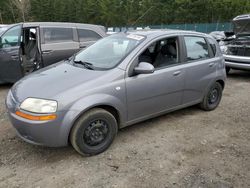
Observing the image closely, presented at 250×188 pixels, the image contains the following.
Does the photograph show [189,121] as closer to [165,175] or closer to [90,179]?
[165,175]

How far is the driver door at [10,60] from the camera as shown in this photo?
18.6ft

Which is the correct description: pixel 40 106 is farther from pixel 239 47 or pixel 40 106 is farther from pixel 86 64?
pixel 239 47

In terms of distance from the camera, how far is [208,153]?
10.4ft

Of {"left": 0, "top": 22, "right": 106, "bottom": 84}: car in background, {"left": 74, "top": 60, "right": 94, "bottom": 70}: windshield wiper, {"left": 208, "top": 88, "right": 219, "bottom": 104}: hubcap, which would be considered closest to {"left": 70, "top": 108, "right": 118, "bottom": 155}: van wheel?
{"left": 74, "top": 60, "right": 94, "bottom": 70}: windshield wiper

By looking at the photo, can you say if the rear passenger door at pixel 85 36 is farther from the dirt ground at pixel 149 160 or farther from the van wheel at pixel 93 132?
the van wheel at pixel 93 132

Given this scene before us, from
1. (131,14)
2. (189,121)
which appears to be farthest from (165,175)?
(131,14)

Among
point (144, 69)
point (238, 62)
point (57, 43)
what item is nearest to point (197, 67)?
point (144, 69)

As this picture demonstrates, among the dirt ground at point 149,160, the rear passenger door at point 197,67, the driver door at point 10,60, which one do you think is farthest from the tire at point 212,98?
the driver door at point 10,60

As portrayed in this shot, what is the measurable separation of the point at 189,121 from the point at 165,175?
5.33 ft

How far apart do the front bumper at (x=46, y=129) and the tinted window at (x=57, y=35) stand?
327 cm

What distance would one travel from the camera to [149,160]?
2986 millimetres

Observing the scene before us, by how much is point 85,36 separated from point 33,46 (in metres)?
1.34

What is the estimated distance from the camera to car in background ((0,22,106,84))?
5617 mm

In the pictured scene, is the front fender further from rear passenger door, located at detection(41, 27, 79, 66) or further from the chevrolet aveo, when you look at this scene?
rear passenger door, located at detection(41, 27, 79, 66)
